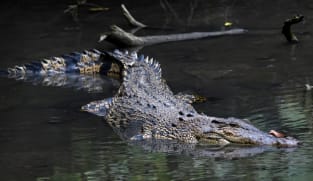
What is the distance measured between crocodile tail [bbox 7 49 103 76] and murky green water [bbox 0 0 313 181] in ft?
0.97

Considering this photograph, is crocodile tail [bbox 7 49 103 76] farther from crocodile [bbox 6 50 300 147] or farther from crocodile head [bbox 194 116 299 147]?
crocodile head [bbox 194 116 299 147]

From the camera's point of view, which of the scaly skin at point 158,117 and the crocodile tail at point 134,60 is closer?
the scaly skin at point 158,117

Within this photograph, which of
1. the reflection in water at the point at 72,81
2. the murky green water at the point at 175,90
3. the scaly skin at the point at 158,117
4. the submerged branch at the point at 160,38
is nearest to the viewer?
the murky green water at the point at 175,90

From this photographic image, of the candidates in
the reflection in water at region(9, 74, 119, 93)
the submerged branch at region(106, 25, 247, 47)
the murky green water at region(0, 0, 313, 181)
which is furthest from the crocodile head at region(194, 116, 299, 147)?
the submerged branch at region(106, 25, 247, 47)

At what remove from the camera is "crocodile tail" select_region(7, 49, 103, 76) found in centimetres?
946

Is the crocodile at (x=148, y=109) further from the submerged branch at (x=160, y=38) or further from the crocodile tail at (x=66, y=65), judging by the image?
the submerged branch at (x=160, y=38)

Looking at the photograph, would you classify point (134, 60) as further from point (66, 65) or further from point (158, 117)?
point (158, 117)

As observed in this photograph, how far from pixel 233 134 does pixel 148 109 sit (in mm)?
1210

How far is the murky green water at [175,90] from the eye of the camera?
18.5 ft

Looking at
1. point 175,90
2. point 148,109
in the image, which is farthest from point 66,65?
point 148,109

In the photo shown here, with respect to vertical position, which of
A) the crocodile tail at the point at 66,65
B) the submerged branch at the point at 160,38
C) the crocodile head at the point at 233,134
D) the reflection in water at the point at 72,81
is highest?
the submerged branch at the point at 160,38

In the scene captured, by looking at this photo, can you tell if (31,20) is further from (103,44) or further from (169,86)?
(169,86)

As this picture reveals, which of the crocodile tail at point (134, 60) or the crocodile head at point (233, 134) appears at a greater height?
the crocodile tail at point (134, 60)

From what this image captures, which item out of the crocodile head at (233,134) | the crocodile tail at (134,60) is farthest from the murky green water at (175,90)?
the crocodile tail at (134,60)
